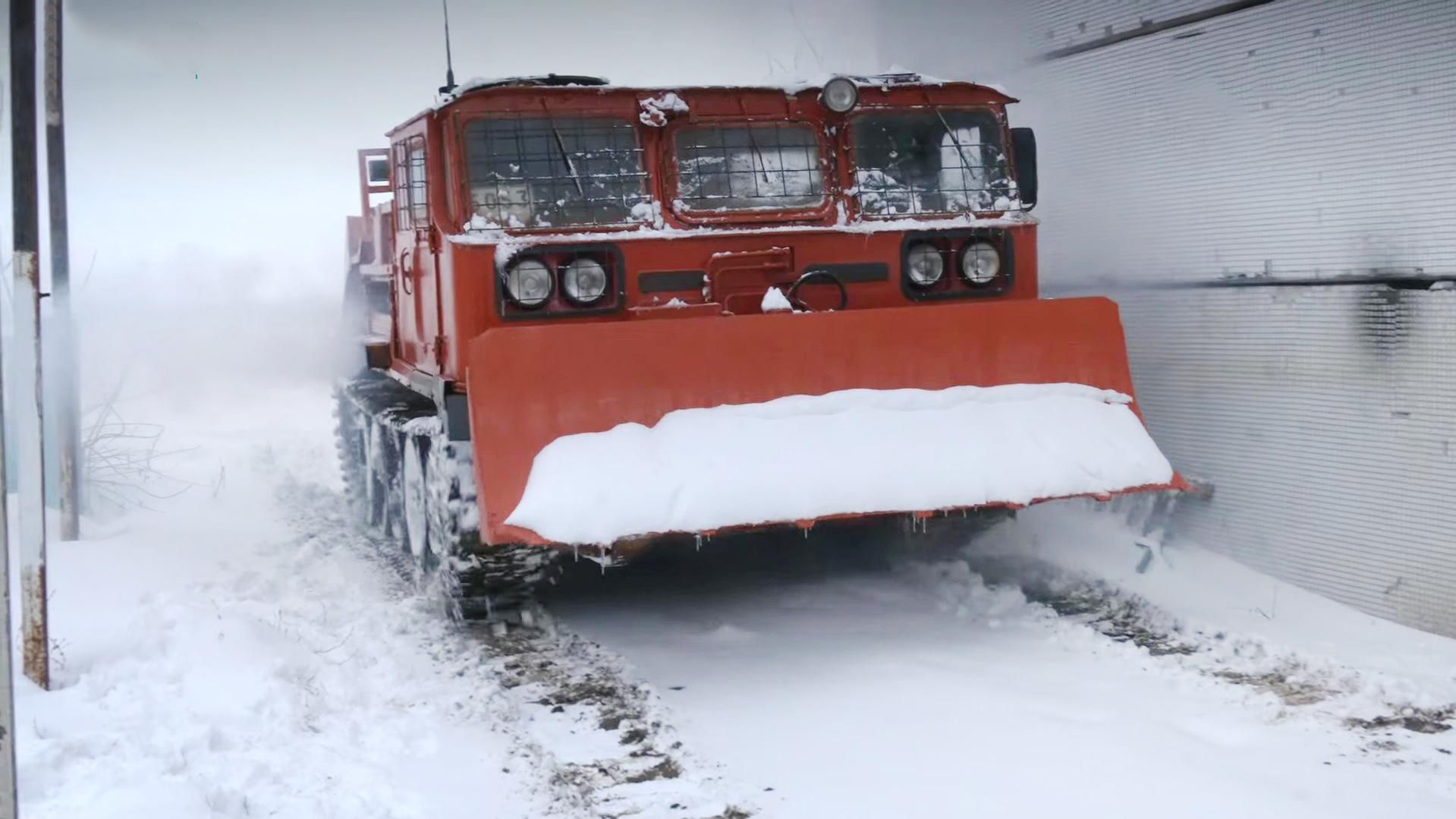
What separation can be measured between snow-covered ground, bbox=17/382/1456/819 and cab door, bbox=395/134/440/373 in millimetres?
1330

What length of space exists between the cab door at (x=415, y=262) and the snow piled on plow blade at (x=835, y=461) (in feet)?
5.99

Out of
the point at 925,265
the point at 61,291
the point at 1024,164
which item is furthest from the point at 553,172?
the point at 61,291

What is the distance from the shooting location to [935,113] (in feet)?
22.4

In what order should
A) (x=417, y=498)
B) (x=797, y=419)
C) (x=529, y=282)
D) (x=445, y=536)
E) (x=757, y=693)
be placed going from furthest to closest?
(x=417, y=498) < (x=529, y=282) < (x=445, y=536) < (x=797, y=419) < (x=757, y=693)

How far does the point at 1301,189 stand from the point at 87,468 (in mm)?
7649

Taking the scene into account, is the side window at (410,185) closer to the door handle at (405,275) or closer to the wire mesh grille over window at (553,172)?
the door handle at (405,275)

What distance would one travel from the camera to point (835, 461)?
17.4 ft

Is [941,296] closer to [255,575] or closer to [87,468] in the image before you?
[255,575]

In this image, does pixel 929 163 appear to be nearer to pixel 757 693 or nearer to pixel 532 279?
pixel 532 279

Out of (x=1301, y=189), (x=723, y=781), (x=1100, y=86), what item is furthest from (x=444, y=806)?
(x=1100, y=86)

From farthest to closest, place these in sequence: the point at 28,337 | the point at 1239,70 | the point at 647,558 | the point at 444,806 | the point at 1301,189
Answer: the point at 647,558
the point at 1239,70
the point at 1301,189
the point at 28,337
the point at 444,806

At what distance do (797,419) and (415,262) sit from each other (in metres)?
2.76

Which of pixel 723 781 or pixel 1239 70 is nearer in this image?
pixel 723 781

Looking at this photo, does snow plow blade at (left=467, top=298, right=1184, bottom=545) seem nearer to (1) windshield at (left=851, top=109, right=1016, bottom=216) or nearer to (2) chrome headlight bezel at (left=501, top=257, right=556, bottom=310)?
(2) chrome headlight bezel at (left=501, top=257, right=556, bottom=310)
